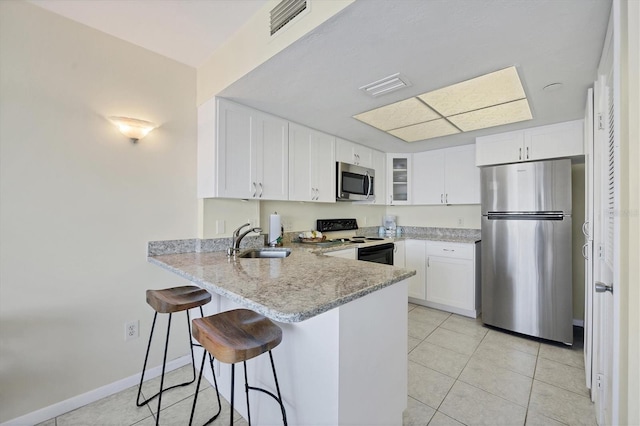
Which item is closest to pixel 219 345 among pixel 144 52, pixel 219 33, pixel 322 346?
pixel 322 346

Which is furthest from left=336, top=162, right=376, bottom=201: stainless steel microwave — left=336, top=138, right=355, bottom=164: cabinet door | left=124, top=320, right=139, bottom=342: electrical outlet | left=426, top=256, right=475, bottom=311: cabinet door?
left=124, top=320, right=139, bottom=342: electrical outlet

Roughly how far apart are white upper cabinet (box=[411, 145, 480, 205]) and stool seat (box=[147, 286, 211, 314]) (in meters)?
3.21

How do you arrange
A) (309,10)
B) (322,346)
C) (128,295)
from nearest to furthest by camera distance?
(322,346) < (309,10) < (128,295)

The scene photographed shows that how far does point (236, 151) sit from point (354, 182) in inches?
66.2

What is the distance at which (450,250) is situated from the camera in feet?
11.1

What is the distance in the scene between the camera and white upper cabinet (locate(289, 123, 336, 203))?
274cm

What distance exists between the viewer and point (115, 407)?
1.78 m

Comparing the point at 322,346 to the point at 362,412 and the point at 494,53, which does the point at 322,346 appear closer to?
the point at 362,412

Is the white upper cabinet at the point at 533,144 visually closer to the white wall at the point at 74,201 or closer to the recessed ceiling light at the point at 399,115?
the recessed ceiling light at the point at 399,115

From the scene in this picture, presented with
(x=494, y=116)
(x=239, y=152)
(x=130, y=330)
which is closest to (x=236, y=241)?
(x=239, y=152)

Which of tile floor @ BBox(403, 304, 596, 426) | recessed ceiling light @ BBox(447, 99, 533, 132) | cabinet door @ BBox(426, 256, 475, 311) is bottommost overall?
tile floor @ BBox(403, 304, 596, 426)

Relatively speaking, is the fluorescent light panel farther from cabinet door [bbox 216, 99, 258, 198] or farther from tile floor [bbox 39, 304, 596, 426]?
tile floor [bbox 39, 304, 596, 426]
